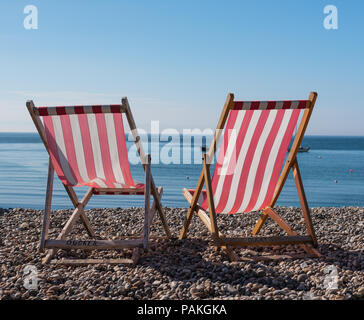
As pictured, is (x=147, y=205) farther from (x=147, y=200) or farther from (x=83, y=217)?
(x=83, y=217)

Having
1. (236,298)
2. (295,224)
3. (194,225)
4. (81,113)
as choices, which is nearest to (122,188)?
(81,113)

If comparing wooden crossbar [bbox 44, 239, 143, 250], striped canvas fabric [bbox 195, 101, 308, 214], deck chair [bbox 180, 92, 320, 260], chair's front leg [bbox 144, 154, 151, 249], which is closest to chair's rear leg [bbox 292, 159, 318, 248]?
deck chair [bbox 180, 92, 320, 260]

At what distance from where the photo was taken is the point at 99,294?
3.03 meters

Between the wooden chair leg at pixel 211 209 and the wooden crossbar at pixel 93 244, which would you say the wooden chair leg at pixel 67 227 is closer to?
the wooden crossbar at pixel 93 244

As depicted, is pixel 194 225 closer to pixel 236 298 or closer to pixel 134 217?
pixel 134 217

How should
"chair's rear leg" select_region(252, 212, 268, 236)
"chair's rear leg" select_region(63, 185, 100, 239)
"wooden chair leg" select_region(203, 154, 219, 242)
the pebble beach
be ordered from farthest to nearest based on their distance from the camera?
"chair's rear leg" select_region(252, 212, 268, 236), "chair's rear leg" select_region(63, 185, 100, 239), "wooden chair leg" select_region(203, 154, 219, 242), the pebble beach

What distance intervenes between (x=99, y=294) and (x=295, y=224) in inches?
129

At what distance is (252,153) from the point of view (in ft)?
12.9

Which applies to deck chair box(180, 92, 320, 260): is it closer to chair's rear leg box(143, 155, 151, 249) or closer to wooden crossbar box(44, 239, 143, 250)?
chair's rear leg box(143, 155, 151, 249)

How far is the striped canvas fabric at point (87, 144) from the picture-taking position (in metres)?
3.68

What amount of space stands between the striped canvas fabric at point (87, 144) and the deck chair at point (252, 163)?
0.83 meters

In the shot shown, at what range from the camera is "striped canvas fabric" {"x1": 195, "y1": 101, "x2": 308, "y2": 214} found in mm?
3678

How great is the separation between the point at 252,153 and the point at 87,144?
1560 mm

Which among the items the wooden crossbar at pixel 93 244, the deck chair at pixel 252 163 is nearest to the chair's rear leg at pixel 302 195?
the deck chair at pixel 252 163
